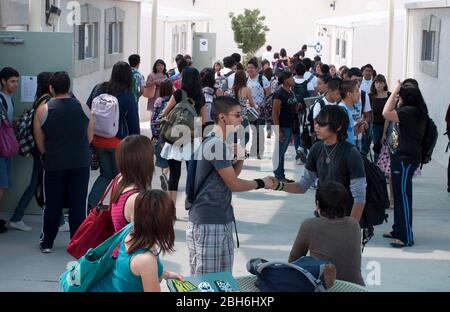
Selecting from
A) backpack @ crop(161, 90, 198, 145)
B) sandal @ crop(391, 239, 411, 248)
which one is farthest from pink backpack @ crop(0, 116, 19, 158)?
sandal @ crop(391, 239, 411, 248)

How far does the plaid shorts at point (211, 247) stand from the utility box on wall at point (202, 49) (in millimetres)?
22371

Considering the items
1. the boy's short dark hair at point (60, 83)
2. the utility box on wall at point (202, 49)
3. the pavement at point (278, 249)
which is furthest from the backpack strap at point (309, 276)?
the utility box on wall at point (202, 49)

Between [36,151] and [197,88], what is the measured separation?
69.6 inches

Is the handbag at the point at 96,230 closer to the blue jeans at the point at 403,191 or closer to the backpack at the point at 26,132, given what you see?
the backpack at the point at 26,132

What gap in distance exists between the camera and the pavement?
7555mm

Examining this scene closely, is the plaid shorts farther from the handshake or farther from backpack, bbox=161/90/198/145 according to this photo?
Answer: backpack, bbox=161/90/198/145

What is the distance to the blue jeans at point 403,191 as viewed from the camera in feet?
27.9

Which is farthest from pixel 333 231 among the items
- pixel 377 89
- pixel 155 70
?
pixel 155 70

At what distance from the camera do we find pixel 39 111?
7883mm

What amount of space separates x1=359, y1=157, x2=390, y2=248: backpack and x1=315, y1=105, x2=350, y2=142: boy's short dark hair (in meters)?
0.46

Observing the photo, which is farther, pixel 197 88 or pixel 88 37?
pixel 88 37

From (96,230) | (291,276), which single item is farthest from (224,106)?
(291,276)
